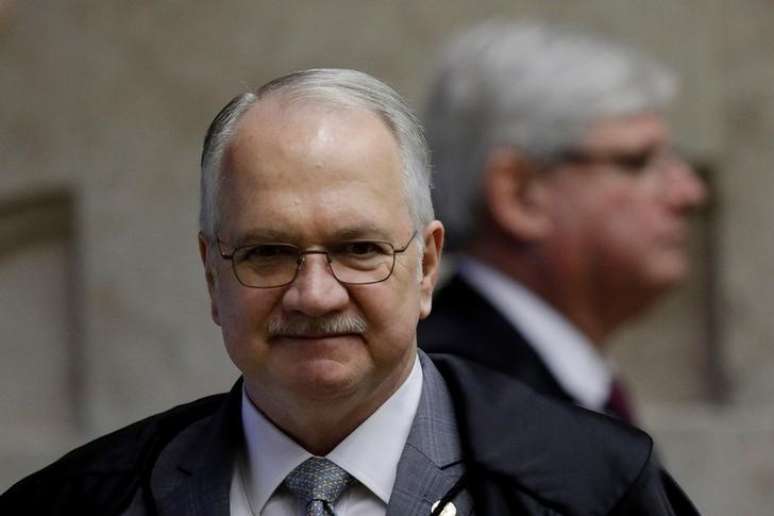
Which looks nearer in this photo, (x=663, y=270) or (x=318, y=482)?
(x=318, y=482)

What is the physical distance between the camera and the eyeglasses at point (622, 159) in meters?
5.11

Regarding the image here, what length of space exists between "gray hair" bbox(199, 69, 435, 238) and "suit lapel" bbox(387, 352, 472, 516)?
0.28m

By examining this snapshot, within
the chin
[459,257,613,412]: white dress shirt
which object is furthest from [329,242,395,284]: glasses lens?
the chin

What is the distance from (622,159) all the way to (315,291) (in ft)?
8.41

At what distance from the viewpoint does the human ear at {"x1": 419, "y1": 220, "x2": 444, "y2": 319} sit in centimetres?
287

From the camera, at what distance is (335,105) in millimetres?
2738

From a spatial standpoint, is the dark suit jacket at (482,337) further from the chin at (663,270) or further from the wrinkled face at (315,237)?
the wrinkled face at (315,237)

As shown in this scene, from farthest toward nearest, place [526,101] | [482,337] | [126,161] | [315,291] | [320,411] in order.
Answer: [126,161] < [526,101] < [482,337] < [320,411] < [315,291]

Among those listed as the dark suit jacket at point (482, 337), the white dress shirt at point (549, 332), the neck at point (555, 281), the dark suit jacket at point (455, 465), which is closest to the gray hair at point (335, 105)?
the dark suit jacket at point (455, 465)

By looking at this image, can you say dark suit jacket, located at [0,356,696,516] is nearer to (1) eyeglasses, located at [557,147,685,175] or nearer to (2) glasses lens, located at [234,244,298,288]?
(2) glasses lens, located at [234,244,298,288]

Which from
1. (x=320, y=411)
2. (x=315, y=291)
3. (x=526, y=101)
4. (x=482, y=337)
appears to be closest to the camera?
(x=315, y=291)

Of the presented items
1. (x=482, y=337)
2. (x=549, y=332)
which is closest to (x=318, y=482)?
(x=482, y=337)

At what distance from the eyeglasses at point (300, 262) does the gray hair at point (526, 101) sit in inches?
96.9

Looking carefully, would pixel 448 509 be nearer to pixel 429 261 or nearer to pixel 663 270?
pixel 429 261
